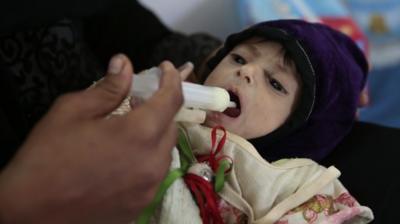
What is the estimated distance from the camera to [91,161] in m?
0.45

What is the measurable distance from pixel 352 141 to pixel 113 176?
807mm

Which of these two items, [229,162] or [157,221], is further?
[229,162]

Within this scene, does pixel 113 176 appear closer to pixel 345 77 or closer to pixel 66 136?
pixel 66 136

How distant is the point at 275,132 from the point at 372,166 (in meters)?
0.25

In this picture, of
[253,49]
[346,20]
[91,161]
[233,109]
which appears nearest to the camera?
[91,161]

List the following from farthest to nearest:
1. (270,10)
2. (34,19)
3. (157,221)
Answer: (270,10) < (34,19) < (157,221)

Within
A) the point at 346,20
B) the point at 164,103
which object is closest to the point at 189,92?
the point at 164,103

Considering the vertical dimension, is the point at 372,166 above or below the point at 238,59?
below

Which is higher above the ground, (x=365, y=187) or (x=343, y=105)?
(x=343, y=105)

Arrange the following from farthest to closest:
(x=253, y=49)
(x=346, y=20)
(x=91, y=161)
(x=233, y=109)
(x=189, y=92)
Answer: (x=346, y=20) → (x=253, y=49) → (x=233, y=109) → (x=189, y=92) → (x=91, y=161)

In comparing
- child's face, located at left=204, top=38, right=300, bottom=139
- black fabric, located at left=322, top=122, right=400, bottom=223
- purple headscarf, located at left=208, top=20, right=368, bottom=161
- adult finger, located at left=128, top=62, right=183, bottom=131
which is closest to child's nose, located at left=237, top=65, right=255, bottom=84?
child's face, located at left=204, top=38, right=300, bottom=139

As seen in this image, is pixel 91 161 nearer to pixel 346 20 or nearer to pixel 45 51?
pixel 45 51

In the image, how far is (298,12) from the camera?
184 centimetres

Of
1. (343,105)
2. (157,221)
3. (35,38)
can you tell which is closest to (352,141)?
(343,105)
